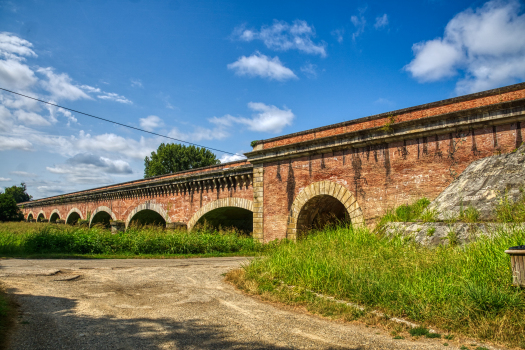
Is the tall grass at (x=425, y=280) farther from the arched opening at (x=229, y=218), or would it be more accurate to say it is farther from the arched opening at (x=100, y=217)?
the arched opening at (x=100, y=217)

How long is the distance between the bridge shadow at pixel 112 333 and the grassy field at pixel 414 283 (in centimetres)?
148

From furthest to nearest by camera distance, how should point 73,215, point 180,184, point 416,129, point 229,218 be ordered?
point 73,215 < point 229,218 < point 180,184 < point 416,129

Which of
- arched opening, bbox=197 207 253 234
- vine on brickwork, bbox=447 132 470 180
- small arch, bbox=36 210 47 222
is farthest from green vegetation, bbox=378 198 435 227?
small arch, bbox=36 210 47 222

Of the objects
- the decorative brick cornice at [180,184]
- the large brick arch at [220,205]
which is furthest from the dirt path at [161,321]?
the decorative brick cornice at [180,184]

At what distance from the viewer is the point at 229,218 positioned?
60.4 feet

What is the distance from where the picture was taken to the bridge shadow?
10.3 feet

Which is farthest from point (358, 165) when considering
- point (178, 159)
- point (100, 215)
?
point (178, 159)

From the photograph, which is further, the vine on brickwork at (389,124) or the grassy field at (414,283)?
the vine on brickwork at (389,124)

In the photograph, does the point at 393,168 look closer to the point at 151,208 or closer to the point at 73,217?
the point at 151,208

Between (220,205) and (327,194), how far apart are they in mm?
6337

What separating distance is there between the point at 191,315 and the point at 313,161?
8305 mm

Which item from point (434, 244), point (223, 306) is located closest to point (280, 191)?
point (434, 244)

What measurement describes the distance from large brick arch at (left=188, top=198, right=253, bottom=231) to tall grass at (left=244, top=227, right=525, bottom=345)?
7.97 meters

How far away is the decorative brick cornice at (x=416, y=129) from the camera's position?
7906 mm
